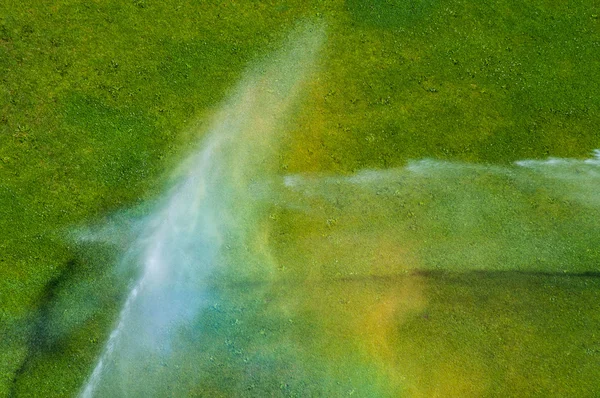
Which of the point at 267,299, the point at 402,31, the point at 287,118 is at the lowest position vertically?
the point at 267,299

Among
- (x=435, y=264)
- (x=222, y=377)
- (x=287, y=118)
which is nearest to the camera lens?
(x=222, y=377)

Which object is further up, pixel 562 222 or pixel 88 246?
pixel 88 246

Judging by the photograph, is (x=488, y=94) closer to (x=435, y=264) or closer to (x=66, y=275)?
(x=435, y=264)

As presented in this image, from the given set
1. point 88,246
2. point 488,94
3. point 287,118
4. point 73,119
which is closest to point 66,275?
point 88,246

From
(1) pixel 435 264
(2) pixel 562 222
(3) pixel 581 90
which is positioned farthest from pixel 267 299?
(3) pixel 581 90

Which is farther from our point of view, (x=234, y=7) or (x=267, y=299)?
(x=234, y=7)

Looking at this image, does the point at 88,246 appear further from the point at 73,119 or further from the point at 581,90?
the point at 581,90

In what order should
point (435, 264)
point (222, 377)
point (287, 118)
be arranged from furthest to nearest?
1. point (287, 118)
2. point (435, 264)
3. point (222, 377)
